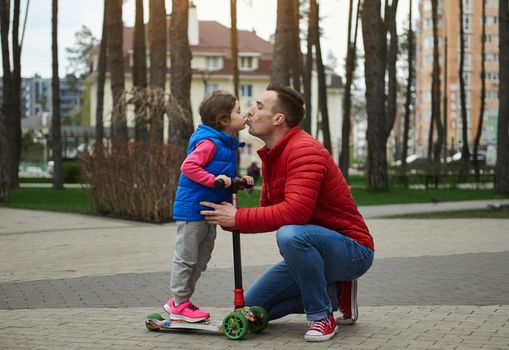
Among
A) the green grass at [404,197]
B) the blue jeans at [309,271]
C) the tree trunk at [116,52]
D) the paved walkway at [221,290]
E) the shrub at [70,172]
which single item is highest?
the tree trunk at [116,52]

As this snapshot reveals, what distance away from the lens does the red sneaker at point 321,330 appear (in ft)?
20.5

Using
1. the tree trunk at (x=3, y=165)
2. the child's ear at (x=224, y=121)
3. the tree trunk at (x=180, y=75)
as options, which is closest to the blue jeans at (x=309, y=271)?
the child's ear at (x=224, y=121)

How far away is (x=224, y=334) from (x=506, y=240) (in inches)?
329

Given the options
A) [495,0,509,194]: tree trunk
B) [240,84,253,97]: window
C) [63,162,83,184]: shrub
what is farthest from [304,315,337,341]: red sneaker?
[240,84,253,97]: window

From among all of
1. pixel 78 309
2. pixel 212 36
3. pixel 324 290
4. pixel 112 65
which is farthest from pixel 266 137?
pixel 212 36

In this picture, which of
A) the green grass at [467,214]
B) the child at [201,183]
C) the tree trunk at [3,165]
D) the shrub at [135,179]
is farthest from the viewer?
the tree trunk at [3,165]

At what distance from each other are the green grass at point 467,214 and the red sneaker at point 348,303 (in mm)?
12569

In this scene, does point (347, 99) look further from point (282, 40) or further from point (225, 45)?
point (225, 45)

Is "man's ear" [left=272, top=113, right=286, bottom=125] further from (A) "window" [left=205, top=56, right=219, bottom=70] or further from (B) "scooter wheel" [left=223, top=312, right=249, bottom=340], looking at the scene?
(A) "window" [left=205, top=56, right=219, bottom=70]

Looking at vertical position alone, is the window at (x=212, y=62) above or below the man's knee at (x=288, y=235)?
above

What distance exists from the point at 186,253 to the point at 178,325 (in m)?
0.46

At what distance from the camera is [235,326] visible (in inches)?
249

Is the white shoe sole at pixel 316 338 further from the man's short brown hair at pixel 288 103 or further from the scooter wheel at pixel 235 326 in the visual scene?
the man's short brown hair at pixel 288 103

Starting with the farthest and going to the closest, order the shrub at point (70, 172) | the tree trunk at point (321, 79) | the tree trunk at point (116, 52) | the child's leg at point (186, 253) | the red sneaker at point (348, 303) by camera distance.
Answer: the shrub at point (70, 172)
the tree trunk at point (321, 79)
the tree trunk at point (116, 52)
the red sneaker at point (348, 303)
the child's leg at point (186, 253)
